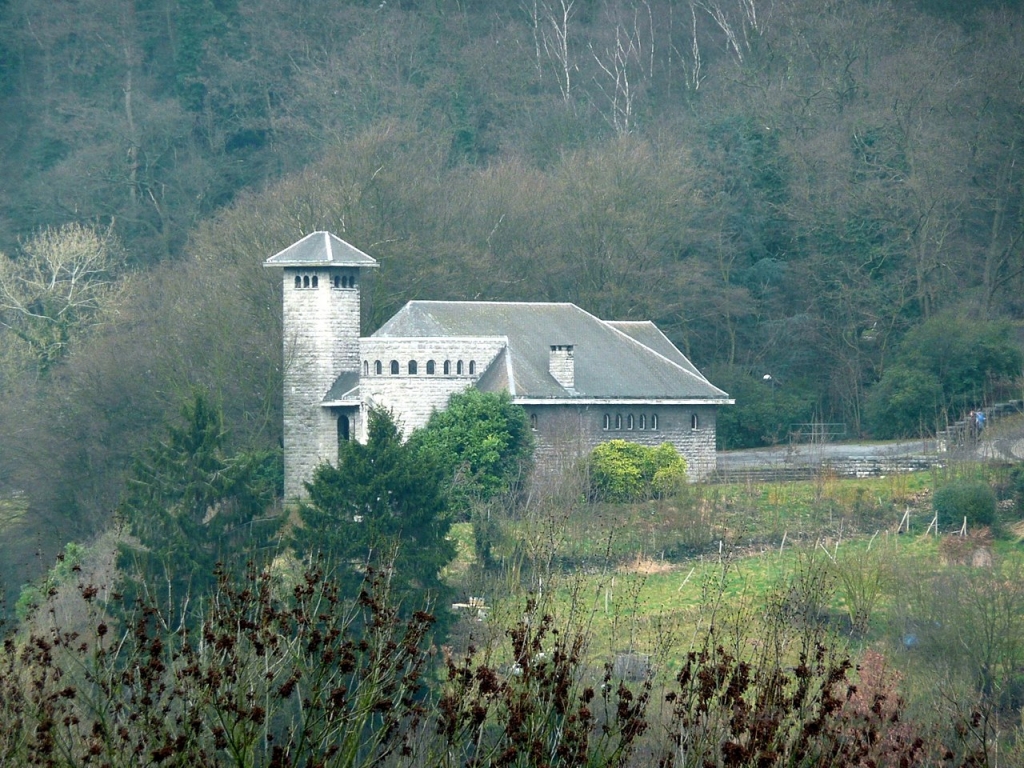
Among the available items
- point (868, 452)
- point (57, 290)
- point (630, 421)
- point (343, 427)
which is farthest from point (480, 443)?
point (57, 290)

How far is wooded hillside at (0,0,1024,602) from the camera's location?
153 feet

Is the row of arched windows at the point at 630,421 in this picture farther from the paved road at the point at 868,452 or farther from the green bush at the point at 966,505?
the green bush at the point at 966,505

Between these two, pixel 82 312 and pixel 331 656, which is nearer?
pixel 331 656

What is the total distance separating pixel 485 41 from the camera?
222 ft

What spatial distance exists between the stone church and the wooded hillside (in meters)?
2.19

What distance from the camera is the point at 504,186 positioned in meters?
54.6

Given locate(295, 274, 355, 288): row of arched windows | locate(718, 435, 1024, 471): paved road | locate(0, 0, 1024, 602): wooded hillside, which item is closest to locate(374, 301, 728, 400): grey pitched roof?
locate(295, 274, 355, 288): row of arched windows

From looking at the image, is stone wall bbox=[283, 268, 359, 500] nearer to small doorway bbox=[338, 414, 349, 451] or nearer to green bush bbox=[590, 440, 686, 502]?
small doorway bbox=[338, 414, 349, 451]

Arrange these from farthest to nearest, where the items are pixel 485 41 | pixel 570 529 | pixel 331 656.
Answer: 1. pixel 485 41
2. pixel 570 529
3. pixel 331 656

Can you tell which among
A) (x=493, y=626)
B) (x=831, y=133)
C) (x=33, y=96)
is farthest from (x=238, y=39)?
(x=493, y=626)

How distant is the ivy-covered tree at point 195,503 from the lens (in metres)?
31.8

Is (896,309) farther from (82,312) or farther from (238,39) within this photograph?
(238,39)

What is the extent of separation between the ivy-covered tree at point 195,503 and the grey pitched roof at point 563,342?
6.26 m

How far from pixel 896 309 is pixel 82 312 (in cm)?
2259
